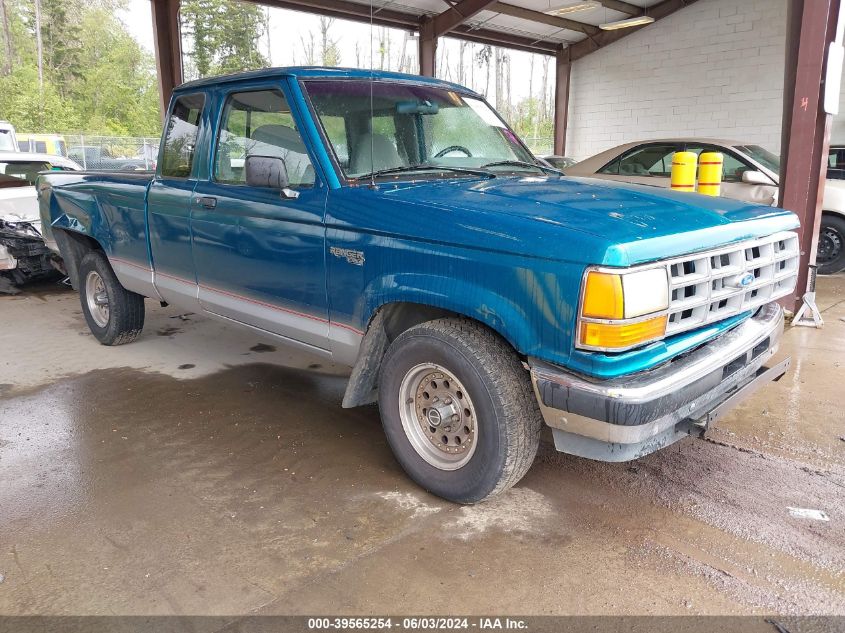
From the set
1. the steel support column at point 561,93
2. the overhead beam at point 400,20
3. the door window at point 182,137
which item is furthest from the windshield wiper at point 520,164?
the steel support column at point 561,93

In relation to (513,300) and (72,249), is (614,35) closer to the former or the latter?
(72,249)

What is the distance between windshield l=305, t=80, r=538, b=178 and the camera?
133 inches

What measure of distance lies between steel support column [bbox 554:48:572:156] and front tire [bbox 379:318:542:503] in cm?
1515

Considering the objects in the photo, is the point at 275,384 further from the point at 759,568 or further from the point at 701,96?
the point at 701,96

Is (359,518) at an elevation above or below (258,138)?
below

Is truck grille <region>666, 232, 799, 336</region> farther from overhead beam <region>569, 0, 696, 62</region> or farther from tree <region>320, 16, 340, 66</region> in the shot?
overhead beam <region>569, 0, 696, 62</region>

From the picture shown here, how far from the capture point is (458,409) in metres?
2.91

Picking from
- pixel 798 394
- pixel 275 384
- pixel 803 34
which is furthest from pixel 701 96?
pixel 275 384

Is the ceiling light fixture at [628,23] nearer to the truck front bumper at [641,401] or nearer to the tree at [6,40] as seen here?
the truck front bumper at [641,401]

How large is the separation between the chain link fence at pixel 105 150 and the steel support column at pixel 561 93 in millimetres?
12743

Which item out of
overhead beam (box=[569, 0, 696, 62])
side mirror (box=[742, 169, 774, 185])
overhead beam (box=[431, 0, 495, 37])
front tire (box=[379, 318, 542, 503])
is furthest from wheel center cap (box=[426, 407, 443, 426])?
overhead beam (box=[569, 0, 696, 62])

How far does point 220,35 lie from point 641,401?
89.9 ft

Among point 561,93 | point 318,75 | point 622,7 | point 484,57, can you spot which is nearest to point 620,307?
point 318,75

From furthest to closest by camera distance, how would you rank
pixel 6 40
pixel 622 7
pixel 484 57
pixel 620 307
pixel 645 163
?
1. pixel 6 40
2. pixel 484 57
3. pixel 622 7
4. pixel 645 163
5. pixel 620 307
